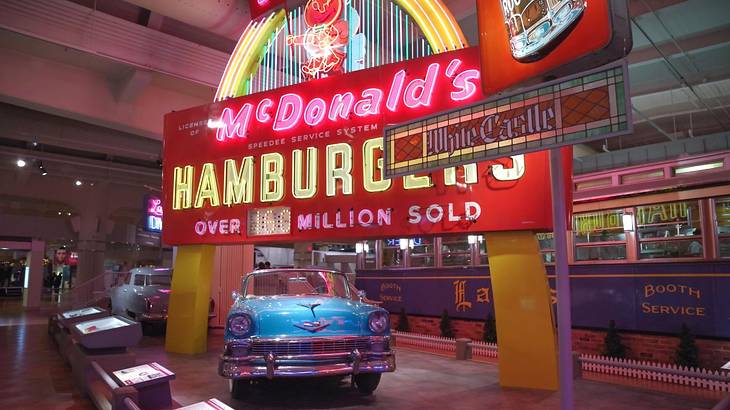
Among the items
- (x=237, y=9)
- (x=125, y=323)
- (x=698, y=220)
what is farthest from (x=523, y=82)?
(x=237, y=9)

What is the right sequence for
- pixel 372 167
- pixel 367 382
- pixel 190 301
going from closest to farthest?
pixel 367 382 → pixel 372 167 → pixel 190 301

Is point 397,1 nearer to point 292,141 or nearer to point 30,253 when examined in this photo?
point 292,141

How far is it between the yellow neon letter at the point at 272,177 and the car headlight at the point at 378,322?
126 inches

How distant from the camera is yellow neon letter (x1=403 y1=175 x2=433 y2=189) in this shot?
23.7 feet

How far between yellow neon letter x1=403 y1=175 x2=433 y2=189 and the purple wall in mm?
3881

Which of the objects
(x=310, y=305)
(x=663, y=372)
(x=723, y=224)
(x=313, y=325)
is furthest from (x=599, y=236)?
(x=313, y=325)

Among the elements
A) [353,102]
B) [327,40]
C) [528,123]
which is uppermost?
[327,40]

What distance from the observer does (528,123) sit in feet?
10.8

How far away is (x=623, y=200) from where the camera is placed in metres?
8.84

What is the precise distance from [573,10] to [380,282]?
416 inches

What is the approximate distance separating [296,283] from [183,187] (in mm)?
3820

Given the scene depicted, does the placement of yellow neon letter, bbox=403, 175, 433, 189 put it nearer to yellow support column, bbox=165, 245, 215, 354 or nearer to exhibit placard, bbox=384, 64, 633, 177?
exhibit placard, bbox=384, 64, 633, 177

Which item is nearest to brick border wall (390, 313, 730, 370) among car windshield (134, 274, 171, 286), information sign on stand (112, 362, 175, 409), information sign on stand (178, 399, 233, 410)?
information sign on stand (112, 362, 175, 409)

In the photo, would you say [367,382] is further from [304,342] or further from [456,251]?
[456,251]
